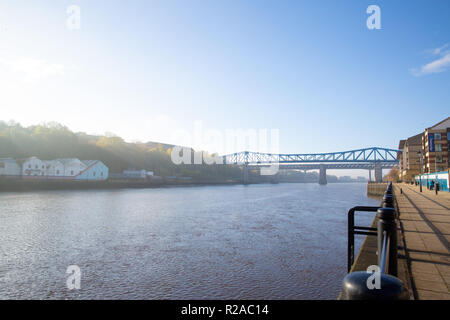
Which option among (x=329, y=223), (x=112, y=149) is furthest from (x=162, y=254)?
(x=112, y=149)

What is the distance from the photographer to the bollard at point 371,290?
5.06ft

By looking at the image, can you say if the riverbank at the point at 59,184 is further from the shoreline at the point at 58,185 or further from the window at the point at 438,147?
the window at the point at 438,147

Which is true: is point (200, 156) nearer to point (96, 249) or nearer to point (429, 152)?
point (429, 152)

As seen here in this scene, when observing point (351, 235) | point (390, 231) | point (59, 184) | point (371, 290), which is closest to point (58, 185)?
point (59, 184)

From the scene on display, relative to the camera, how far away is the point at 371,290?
1562 millimetres

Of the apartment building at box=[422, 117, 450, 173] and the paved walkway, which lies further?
the apartment building at box=[422, 117, 450, 173]

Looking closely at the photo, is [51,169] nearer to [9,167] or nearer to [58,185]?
[9,167]

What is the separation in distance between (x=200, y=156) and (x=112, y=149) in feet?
132

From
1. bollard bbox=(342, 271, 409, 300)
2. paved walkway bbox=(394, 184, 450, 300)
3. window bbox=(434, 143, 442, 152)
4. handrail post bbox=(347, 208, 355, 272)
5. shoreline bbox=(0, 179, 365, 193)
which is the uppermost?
window bbox=(434, 143, 442, 152)

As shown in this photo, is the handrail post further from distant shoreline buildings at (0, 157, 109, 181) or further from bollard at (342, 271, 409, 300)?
distant shoreline buildings at (0, 157, 109, 181)

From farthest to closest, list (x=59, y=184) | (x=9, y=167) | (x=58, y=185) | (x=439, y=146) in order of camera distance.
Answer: (x=59, y=184) → (x=58, y=185) → (x=9, y=167) → (x=439, y=146)

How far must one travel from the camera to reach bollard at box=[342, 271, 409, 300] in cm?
154

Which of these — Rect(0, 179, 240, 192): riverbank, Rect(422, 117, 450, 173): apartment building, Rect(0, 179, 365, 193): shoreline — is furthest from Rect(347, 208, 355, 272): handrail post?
Rect(422, 117, 450, 173): apartment building

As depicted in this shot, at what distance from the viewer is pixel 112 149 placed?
89.0m
